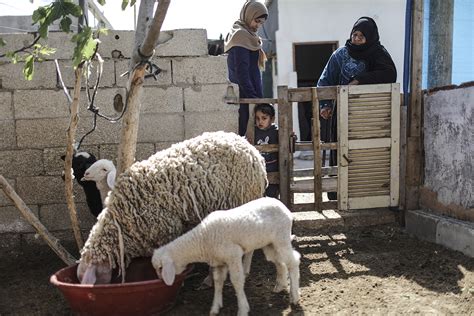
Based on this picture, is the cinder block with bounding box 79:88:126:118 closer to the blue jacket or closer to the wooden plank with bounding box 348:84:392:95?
the blue jacket

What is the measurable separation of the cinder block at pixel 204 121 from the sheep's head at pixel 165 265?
205cm

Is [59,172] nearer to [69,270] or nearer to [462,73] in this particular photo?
[69,270]

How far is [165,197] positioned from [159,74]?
6.13ft

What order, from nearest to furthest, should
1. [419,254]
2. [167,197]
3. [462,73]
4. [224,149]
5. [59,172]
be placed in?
[167,197] → [224,149] → [419,254] → [59,172] → [462,73]

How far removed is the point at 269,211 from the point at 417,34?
2861mm

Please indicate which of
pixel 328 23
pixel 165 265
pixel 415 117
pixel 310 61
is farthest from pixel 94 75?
pixel 310 61

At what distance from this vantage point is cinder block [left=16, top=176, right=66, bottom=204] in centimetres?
497

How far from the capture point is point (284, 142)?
499cm

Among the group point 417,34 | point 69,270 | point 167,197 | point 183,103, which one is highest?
point 417,34

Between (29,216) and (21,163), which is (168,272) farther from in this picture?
(21,163)

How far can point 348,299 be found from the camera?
3570 mm

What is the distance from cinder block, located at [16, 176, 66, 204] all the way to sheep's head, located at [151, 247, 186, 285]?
2.23m

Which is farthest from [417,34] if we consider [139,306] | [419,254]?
[139,306]

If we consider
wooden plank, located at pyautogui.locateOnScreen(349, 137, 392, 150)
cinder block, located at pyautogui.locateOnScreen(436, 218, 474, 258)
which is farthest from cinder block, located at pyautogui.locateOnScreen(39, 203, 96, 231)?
cinder block, located at pyautogui.locateOnScreen(436, 218, 474, 258)
